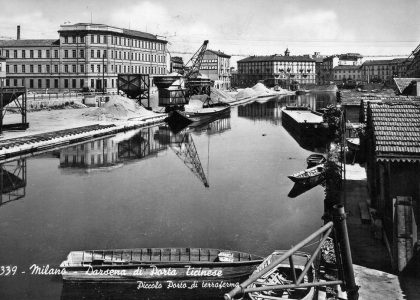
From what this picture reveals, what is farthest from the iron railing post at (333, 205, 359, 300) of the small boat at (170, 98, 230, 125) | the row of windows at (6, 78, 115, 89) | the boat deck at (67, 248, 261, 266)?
the row of windows at (6, 78, 115, 89)

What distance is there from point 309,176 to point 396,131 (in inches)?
515

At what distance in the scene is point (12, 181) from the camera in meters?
27.3

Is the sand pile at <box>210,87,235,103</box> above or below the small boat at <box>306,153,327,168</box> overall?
above

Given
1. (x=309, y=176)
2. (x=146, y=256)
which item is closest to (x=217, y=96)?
(x=309, y=176)

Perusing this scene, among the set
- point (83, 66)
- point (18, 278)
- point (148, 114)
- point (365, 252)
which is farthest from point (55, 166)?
point (83, 66)

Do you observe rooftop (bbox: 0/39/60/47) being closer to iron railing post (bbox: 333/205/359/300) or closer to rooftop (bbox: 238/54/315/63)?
iron railing post (bbox: 333/205/359/300)

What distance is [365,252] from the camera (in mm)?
14016

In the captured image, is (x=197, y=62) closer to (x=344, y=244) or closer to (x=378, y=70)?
(x=344, y=244)

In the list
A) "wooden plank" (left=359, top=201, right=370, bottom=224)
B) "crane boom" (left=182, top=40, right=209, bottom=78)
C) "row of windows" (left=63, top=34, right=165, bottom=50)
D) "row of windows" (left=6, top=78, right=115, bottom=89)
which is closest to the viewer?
"wooden plank" (left=359, top=201, right=370, bottom=224)

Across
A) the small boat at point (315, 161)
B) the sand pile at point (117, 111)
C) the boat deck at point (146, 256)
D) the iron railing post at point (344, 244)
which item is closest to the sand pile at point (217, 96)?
the sand pile at point (117, 111)

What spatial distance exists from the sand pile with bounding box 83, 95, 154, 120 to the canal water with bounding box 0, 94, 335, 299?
1987 centimetres

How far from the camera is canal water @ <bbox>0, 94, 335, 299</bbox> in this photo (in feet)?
54.1

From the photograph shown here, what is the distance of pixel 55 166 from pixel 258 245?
68.7 ft

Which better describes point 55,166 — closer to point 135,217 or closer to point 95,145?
point 95,145
